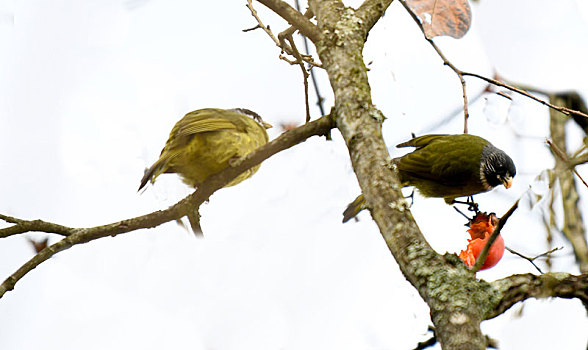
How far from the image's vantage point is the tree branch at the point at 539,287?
1216mm

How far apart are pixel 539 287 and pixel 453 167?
199 cm

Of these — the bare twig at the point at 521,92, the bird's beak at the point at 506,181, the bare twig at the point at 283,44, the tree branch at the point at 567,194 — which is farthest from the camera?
the bird's beak at the point at 506,181

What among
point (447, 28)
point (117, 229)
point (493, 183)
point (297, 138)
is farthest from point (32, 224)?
point (493, 183)

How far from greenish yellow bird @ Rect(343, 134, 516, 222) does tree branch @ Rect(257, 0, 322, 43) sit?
1362 mm

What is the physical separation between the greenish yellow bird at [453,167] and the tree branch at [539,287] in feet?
6.00

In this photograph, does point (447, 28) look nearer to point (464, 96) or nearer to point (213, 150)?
point (464, 96)

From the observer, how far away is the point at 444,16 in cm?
174

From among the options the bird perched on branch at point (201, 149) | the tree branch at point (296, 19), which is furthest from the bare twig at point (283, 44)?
the bird perched on branch at point (201, 149)

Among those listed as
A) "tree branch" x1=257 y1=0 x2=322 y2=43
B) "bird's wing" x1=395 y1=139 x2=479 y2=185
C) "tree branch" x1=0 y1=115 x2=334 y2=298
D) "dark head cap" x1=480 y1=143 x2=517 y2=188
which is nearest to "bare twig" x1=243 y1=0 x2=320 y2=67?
"tree branch" x1=257 y1=0 x2=322 y2=43

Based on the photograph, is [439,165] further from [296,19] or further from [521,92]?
[296,19]

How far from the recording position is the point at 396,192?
1356 millimetres

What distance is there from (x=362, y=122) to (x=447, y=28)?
16.5 inches

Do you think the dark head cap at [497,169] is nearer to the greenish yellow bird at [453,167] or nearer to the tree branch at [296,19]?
the greenish yellow bird at [453,167]

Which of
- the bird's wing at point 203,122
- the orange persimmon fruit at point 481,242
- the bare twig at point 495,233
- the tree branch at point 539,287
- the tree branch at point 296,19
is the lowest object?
the tree branch at point 539,287
